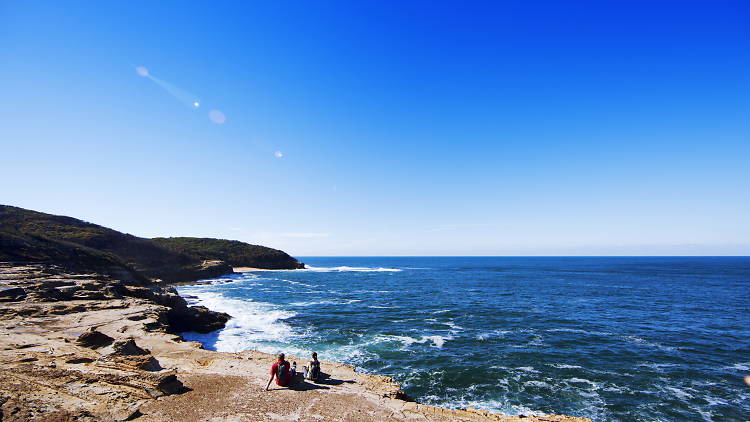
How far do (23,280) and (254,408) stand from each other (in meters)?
36.4

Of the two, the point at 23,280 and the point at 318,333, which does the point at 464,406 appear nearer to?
the point at 318,333

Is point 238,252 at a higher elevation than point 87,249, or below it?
below

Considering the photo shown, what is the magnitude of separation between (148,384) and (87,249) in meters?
61.1

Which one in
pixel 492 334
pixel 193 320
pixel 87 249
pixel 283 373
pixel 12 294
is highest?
pixel 87 249

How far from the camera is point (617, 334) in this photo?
102ft

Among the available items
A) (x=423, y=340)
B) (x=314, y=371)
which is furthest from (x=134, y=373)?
(x=423, y=340)

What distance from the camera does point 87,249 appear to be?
185ft

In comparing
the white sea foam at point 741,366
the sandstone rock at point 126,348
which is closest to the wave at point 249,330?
the sandstone rock at point 126,348

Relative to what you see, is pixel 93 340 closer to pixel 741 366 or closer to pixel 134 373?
pixel 134 373

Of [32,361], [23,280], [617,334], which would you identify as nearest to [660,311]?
[617,334]

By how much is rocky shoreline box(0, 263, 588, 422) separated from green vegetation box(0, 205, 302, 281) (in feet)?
97.8

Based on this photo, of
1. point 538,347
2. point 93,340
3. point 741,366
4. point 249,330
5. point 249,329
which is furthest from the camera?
point 249,329

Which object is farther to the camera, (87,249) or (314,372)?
(87,249)

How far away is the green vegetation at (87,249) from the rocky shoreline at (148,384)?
29.8 metres
